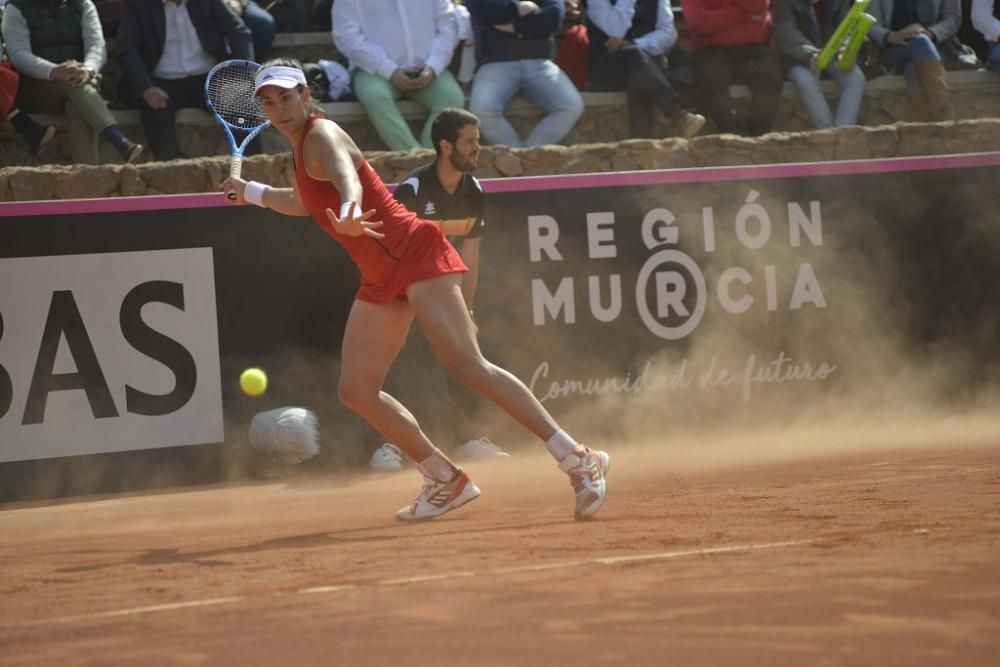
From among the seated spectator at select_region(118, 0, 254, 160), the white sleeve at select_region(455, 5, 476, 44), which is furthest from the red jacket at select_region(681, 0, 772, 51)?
the seated spectator at select_region(118, 0, 254, 160)

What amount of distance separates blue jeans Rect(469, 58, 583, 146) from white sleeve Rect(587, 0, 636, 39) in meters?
0.60

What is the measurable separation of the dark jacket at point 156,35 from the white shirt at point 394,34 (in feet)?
2.22

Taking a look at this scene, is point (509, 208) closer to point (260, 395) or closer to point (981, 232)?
point (260, 395)

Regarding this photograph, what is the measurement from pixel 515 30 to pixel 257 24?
1773 millimetres

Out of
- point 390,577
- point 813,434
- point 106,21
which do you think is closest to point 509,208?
point 813,434

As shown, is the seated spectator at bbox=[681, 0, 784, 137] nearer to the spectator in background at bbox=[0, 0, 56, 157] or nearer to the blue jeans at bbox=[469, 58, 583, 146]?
the blue jeans at bbox=[469, 58, 583, 146]

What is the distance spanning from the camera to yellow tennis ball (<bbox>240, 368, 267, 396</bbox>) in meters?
8.23

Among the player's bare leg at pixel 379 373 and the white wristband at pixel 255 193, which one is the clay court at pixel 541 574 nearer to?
the player's bare leg at pixel 379 373

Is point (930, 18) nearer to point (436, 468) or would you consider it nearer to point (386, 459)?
point (386, 459)

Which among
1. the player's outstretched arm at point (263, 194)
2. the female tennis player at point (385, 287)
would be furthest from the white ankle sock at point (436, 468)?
the player's outstretched arm at point (263, 194)

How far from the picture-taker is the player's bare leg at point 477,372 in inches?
225

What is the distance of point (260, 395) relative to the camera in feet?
27.1

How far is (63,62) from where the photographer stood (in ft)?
29.1

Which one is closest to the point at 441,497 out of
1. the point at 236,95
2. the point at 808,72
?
the point at 236,95
